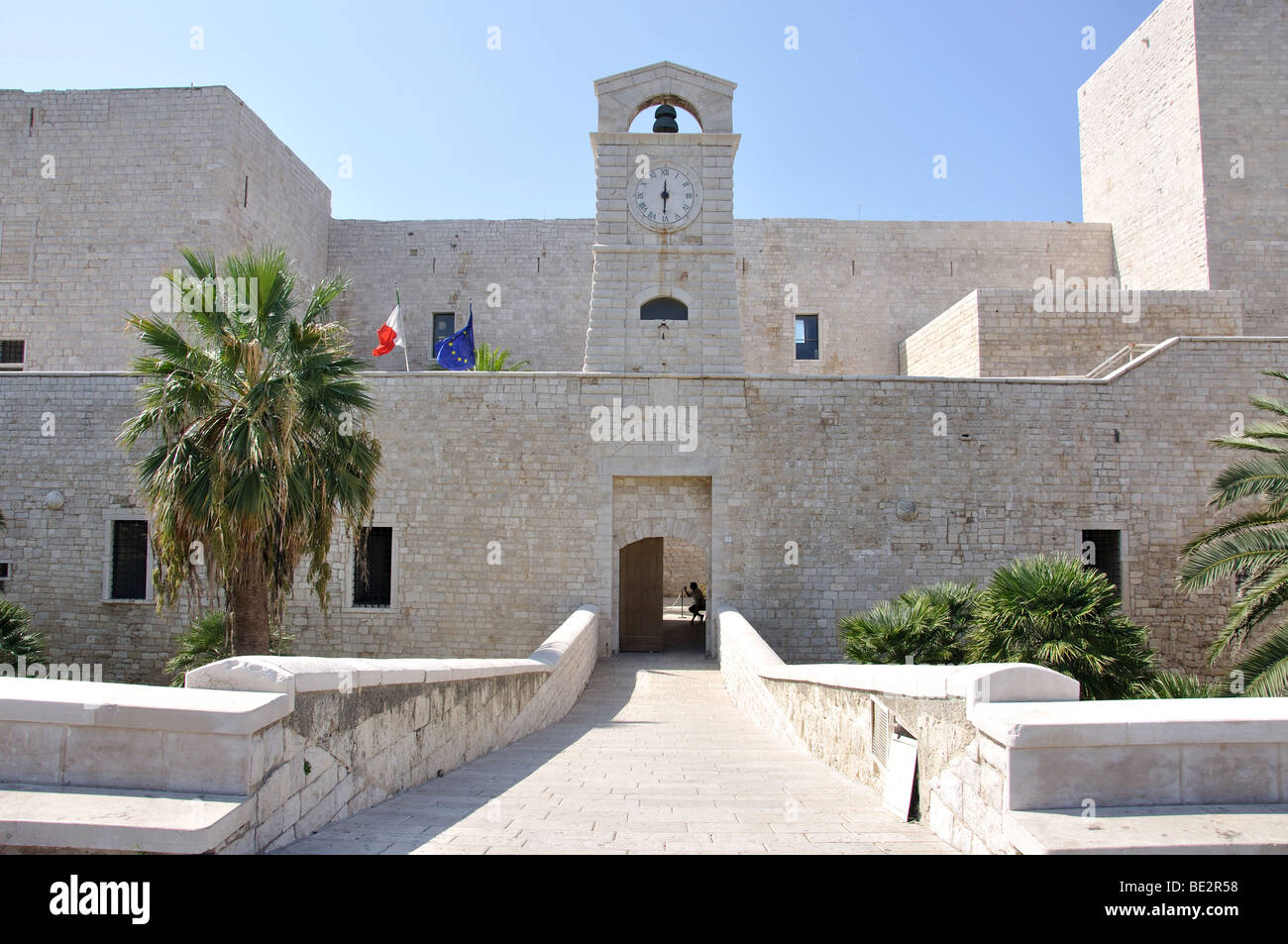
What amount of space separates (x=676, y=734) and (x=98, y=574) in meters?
10.7

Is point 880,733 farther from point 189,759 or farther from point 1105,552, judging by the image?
point 1105,552

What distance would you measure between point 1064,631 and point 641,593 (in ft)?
25.9

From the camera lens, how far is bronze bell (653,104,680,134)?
46.7 feet

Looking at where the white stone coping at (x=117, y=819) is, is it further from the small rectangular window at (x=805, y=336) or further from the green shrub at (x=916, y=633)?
the small rectangular window at (x=805, y=336)

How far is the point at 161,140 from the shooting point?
17891 mm

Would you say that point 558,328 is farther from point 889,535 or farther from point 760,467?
point 889,535

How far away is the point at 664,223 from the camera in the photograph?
1399 cm

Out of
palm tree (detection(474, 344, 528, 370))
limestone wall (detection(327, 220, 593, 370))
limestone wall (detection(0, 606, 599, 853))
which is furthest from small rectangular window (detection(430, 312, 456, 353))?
limestone wall (detection(0, 606, 599, 853))

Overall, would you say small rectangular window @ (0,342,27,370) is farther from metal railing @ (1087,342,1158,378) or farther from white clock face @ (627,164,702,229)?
metal railing @ (1087,342,1158,378)

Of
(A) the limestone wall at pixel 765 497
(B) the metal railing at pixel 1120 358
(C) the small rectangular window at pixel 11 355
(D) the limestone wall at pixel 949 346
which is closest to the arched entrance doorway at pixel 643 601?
(A) the limestone wall at pixel 765 497

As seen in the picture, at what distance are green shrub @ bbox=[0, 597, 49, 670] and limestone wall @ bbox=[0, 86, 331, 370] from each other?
7.93m

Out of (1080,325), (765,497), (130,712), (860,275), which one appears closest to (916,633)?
→ (765,497)

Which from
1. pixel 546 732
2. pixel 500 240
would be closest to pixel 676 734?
pixel 546 732

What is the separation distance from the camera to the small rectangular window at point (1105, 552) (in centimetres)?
1316
